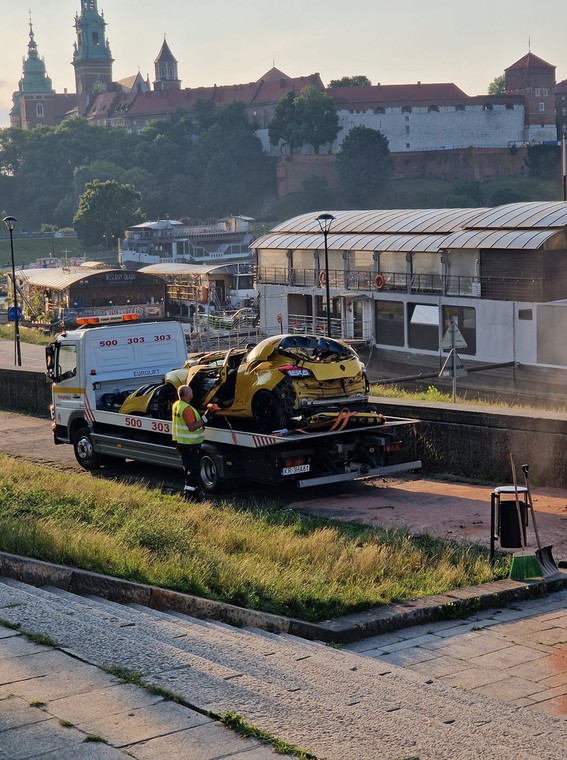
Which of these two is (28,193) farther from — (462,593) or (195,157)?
(462,593)

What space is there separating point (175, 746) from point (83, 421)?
41.4ft

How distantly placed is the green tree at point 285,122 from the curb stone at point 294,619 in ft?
470

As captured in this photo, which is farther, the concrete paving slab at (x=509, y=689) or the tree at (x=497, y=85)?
the tree at (x=497, y=85)

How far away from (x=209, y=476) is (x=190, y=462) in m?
0.48

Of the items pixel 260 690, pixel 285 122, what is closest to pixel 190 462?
pixel 260 690

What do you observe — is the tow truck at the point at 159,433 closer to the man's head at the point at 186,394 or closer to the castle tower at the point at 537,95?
the man's head at the point at 186,394

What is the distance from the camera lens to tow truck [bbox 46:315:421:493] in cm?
1319

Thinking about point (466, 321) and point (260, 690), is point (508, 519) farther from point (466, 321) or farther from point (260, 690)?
point (466, 321)

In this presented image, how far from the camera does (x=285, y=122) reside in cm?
14838

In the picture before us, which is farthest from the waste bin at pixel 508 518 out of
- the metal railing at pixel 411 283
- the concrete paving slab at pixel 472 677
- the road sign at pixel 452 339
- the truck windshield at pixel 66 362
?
the metal railing at pixel 411 283

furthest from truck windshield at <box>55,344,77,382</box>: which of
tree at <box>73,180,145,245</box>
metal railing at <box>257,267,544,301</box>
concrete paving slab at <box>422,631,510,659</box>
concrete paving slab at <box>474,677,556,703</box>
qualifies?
tree at <box>73,180,145,245</box>

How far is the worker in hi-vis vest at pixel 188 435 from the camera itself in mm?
13312

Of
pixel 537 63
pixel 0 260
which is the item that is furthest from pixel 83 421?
pixel 537 63

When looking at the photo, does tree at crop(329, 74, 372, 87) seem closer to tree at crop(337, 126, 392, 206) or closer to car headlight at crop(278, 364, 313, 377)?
tree at crop(337, 126, 392, 206)
